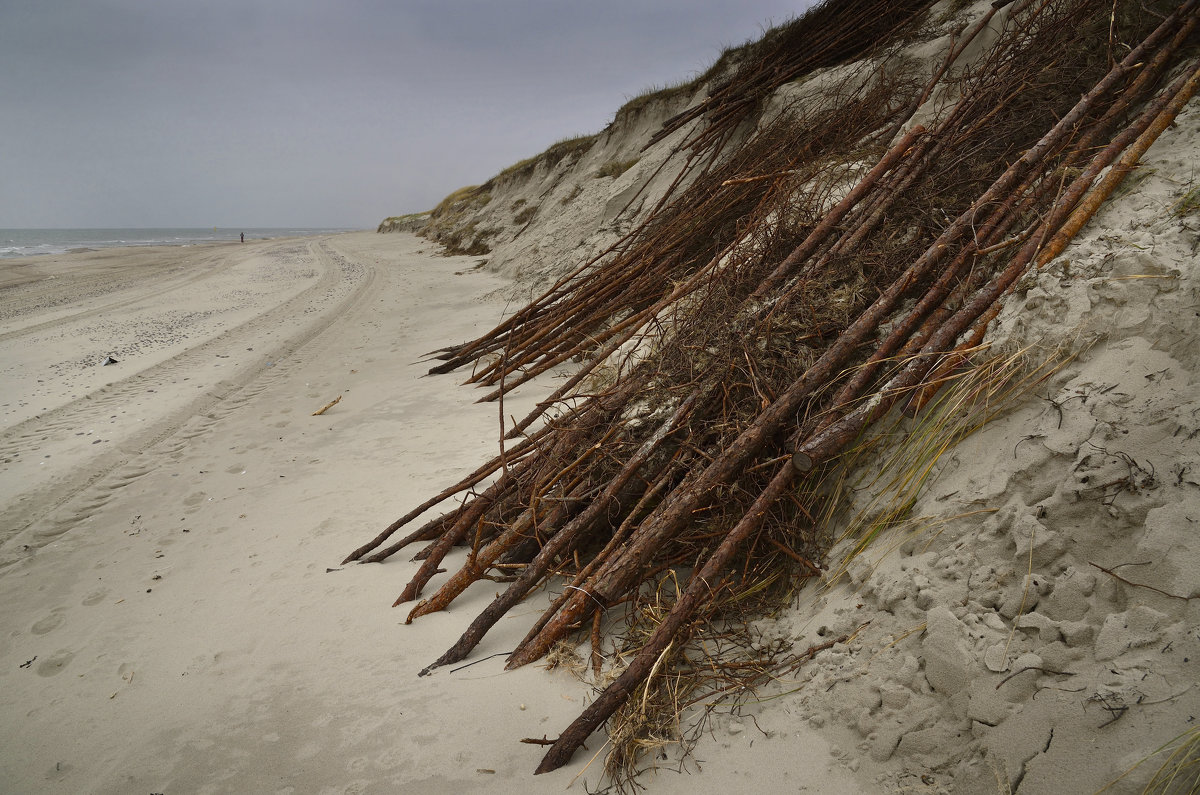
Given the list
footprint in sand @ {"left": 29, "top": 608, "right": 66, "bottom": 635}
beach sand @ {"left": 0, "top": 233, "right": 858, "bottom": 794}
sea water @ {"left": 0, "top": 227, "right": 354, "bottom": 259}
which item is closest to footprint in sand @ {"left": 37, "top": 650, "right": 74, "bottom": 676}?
beach sand @ {"left": 0, "top": 233, "right": 858, "bottom": 794}

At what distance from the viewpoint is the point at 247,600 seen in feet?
10.9

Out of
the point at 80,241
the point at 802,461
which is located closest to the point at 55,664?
the point at 802,461

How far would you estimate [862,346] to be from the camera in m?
2.97

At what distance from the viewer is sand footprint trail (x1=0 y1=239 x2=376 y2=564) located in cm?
478

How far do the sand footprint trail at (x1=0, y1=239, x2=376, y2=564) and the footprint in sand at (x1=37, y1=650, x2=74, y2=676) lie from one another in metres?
1.59

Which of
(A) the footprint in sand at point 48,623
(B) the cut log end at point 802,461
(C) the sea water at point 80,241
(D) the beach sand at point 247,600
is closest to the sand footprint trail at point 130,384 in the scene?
(D) the beach sand at point 247,600

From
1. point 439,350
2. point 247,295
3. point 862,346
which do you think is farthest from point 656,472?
point 247,295

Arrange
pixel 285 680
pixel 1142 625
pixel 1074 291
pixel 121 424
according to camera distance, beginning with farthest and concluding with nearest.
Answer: pixel 121 424 < pixel 285 680 < pixel 1074 291 < pixel 1142 625

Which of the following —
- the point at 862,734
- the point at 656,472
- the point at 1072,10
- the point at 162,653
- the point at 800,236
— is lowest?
the point at 162,653

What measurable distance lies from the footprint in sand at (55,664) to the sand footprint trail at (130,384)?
1.59 m

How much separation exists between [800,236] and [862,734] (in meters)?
3.36

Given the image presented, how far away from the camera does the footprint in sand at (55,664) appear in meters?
2.95

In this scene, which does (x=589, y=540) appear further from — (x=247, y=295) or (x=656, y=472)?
(x=247, y=295)

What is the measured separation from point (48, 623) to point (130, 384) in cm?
524
